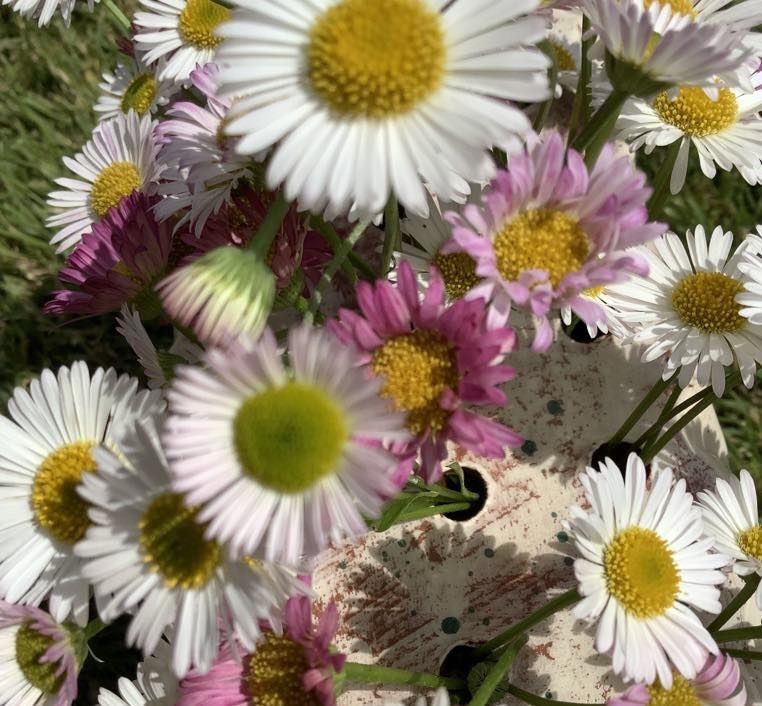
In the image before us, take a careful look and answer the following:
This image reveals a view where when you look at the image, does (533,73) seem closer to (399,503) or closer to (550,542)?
(399,503)

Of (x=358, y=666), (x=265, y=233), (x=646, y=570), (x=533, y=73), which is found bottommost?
(x=358, y=666)

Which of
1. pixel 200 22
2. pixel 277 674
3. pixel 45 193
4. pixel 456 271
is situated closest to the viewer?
pixel 277 674

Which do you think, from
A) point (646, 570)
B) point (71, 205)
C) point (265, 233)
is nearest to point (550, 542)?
point (646, 570)

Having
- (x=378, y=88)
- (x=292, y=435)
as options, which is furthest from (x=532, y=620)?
(x=378, y=88)

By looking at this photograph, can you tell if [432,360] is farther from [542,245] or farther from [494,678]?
[494,678]

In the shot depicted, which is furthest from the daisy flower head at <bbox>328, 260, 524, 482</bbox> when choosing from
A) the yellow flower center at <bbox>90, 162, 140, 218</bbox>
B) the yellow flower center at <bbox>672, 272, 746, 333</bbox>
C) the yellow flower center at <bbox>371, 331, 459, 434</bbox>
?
the yellow flower center at <bbox>90, 162, 140, 218</bbox>

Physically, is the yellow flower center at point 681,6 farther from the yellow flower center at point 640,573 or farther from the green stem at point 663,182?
the yellow flower center at point 640,573

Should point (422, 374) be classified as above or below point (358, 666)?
above
